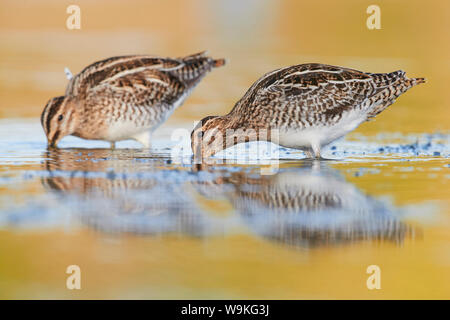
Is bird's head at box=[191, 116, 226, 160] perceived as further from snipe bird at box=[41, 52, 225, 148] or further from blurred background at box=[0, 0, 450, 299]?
snipe bird at box=[41, 52, 225, 148]

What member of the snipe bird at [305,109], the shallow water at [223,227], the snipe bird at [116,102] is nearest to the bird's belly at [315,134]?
the snipe bird at [305,109]

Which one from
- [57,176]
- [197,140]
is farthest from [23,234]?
[197,140]

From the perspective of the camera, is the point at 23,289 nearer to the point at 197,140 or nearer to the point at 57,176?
the point at 57,176

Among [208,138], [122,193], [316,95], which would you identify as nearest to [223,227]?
[122,193]

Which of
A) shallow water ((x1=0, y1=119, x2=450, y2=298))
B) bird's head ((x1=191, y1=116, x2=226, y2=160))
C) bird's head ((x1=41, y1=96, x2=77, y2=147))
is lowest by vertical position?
shallow water ((x1=0, y1=119, x2=450, y2=298))

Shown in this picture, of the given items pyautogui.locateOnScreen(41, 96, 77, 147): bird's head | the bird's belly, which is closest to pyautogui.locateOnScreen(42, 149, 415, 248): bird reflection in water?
the bird's belly

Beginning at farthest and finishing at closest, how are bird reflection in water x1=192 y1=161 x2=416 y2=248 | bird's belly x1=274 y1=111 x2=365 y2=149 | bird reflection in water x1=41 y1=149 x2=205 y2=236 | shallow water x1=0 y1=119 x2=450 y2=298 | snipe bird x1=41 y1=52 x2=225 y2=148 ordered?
snipe bird x1=41 y1=52 x2=225 y2=148 < bird's belly x1=274 y1=111 x2=365 y2=149 < bird reflection in water x1=41 y1=149 x2=205 y2=236 < bird reflection in water x1=192 y1=161 x2=416 y2=248 < shallow water x1=0 y1=119 x2=450 y2=298

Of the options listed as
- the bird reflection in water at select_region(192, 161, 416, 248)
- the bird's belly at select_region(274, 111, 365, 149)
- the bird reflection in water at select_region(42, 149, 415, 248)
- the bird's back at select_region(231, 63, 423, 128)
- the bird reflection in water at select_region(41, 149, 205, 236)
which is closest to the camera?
the bird reflection in water at select_region(192, 161, 416, 248)

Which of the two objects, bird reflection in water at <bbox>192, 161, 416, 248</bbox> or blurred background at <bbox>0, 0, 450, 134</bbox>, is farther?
blurred background at <bbox>0, 0, 450, 134</bbox>
